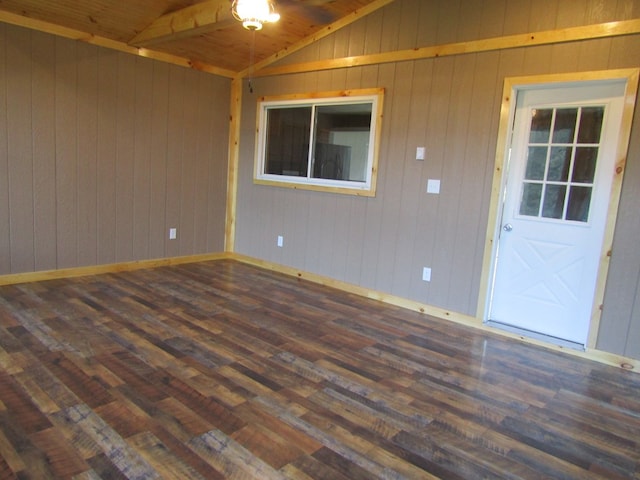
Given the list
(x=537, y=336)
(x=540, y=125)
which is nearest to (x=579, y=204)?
(x=540, y=125)

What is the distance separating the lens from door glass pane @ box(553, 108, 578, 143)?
340 centimetres

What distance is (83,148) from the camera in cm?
451

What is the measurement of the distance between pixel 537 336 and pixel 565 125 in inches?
64.5

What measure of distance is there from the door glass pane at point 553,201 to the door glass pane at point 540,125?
380mm

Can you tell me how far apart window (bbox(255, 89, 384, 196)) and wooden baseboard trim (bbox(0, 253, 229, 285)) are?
48.4 inches

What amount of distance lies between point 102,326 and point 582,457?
304 cm

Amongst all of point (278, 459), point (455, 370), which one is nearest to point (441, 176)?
point (455, 370)

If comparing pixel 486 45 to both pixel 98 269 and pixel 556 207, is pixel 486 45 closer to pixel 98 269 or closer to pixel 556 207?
pixel 556 207

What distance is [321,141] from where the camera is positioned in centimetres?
497

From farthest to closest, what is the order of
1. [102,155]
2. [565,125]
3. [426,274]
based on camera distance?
1. [102,155]
2. [426,274]
3. [565,125]

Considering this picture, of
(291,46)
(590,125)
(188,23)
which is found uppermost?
(291,46)

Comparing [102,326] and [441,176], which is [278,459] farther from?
[441,176]

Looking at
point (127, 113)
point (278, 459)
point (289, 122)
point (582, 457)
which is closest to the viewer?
point (278, 459)

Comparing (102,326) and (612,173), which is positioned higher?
(612,173)
